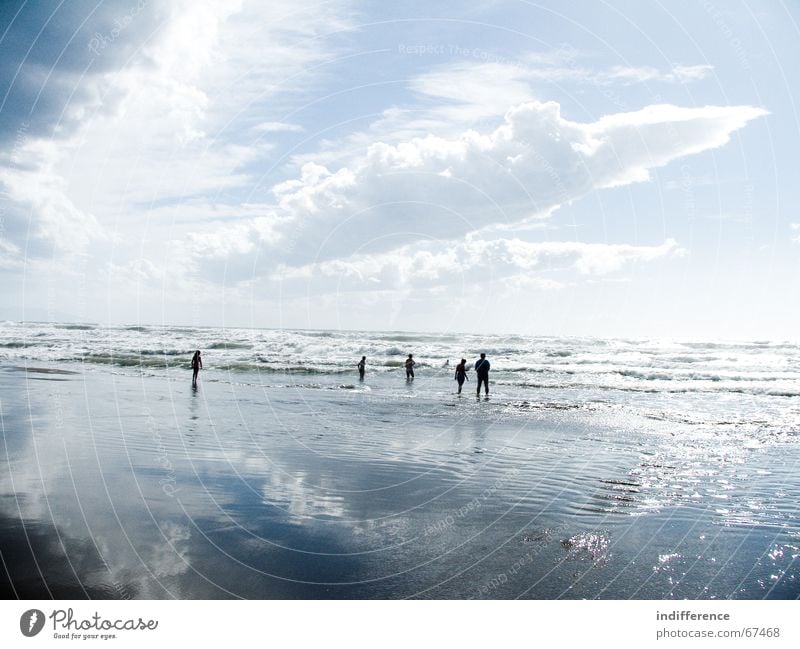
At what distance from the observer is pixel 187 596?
5.96m

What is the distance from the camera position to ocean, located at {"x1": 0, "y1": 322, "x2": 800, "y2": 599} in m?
6.43

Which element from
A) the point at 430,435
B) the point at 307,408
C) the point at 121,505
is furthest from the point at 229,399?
the point at 121,505

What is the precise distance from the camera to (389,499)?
9805 mm

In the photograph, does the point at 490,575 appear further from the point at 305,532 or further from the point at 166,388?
the point at 166,388

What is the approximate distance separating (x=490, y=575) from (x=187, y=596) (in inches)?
131

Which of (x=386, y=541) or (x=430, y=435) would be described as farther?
(x=430, y=435)

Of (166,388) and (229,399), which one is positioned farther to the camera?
(166,388)

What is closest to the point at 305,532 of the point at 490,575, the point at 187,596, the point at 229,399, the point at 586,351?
the point at 187,596

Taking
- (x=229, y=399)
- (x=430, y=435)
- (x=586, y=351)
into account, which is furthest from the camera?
(x=586, y=351)

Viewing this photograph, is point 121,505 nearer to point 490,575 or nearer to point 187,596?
point 187,596

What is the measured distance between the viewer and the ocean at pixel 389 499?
21.1ft

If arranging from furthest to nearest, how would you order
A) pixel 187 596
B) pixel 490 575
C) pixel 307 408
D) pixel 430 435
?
pixel 307 408 < pixel 430 435 < pixel 490 575 < pixel 187 596

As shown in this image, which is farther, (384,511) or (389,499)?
(389,499)

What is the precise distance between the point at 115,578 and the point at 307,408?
1663cm
